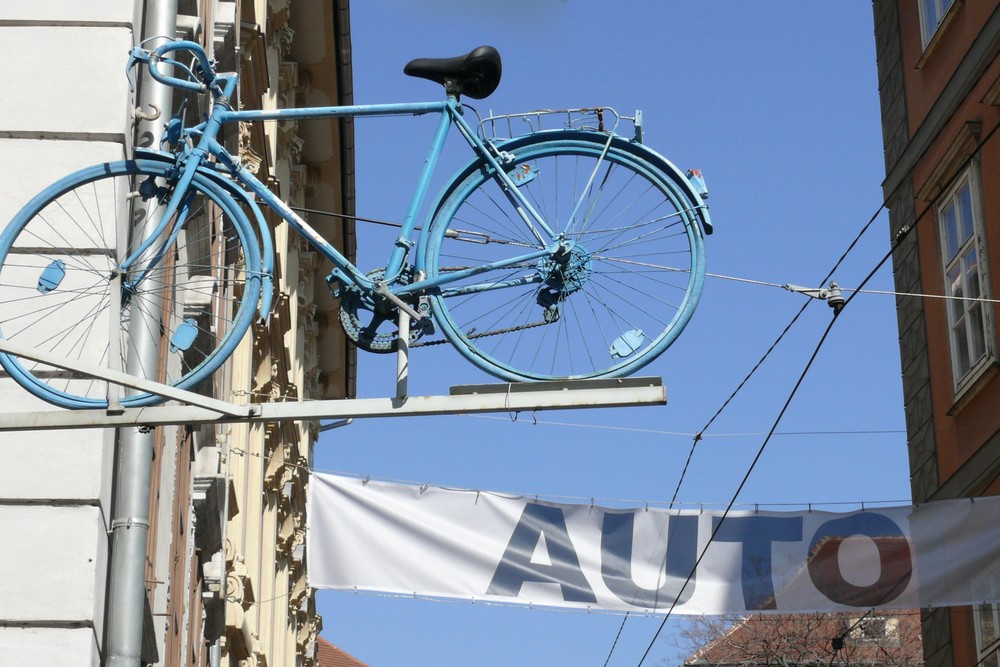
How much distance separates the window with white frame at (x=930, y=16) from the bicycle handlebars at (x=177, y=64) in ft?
39.6

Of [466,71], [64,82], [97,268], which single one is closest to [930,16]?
[466,71]

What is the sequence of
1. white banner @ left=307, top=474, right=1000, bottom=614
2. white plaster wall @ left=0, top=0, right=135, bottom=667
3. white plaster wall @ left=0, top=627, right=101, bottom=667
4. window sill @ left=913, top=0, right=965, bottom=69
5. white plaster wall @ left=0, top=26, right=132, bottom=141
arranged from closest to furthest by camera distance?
1. white plaster wall @ left=0, top=627, right=101, bottom=667
2. white plaster wall @ left=0, top=0, right=135, bottom=667
3. white plaster wall @ left=0, top=26, right=132, bottom=141
4. white banner @ left=307, top=474, right=1000, bottom=614
5. window sill @ left=913, top=0, right=965, bottom=69

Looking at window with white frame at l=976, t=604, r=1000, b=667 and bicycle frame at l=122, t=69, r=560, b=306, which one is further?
window with white frame at l=976, t=604, r=1000, b=667

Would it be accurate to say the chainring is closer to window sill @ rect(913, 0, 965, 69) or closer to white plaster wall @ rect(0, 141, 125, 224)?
white plaster wall @ rect(0, 141, 125, 224)

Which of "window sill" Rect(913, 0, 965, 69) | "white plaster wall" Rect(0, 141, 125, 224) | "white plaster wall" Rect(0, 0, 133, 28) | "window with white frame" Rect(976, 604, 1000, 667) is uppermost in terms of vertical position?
"window sill" Rect(913, 0, 965, 69)

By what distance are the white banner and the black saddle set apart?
13.1 feet

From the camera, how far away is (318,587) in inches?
448

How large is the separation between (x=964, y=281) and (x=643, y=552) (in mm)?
6729

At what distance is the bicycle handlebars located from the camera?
313 inches

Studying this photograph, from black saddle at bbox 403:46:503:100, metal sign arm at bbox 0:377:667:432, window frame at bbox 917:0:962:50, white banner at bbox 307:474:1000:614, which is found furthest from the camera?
window frame at bbox 917:0:962:50

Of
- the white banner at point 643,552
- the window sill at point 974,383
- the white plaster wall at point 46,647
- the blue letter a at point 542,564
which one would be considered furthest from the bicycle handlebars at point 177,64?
the window sill at point 974,383

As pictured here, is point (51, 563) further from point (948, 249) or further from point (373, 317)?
point (948, 249)

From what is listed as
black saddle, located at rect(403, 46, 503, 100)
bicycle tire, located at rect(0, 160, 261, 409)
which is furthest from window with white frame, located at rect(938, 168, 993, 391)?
bicycle tire, located at rect(0, 160, 261, 409)

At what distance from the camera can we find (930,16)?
1914 centimetres
